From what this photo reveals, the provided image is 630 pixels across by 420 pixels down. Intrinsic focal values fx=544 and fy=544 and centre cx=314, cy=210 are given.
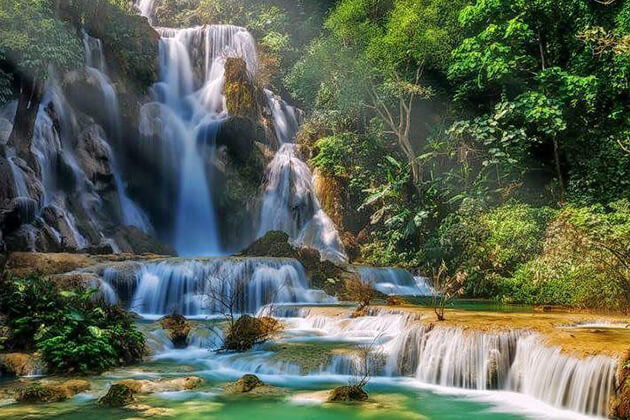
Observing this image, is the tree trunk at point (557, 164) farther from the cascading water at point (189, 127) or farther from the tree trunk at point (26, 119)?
the tree trunk at point (26, 119)

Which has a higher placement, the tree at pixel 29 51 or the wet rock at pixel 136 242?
the tree at pixel 29 51

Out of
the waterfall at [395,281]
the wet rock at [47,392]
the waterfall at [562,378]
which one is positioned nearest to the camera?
the waterfall at [562,378]

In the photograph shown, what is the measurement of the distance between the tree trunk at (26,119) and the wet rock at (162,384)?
1409 centimetres

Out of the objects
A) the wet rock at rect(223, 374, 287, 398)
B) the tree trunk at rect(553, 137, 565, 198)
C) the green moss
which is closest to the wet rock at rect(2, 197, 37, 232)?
the green moss

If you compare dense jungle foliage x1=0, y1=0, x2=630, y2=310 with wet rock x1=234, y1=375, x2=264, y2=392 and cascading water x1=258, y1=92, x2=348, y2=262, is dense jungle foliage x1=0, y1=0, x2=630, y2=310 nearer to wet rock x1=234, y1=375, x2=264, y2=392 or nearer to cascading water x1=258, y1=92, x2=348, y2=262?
cascading water x1=258, y1=92, x2=348, y2=262

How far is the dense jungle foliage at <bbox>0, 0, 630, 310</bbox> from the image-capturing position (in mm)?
15664

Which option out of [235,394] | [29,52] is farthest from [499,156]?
[29,52]

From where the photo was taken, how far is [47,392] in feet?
24.8

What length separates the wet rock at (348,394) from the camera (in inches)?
298

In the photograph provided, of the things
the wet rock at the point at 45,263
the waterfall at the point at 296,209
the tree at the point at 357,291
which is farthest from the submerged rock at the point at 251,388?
the waterfall at the point at 296,209

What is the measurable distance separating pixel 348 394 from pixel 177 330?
512 centimetres

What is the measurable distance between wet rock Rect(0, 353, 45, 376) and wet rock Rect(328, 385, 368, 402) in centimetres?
499

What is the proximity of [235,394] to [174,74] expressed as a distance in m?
24.4

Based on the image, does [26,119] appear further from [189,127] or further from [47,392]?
[47,392]
